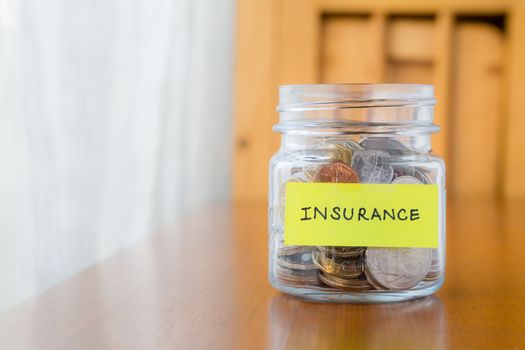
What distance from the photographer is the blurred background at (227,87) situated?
123 centimetres

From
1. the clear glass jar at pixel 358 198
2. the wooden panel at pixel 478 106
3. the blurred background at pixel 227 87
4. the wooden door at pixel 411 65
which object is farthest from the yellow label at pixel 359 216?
the wooden panel at pixel 478 106

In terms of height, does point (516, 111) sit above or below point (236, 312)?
above

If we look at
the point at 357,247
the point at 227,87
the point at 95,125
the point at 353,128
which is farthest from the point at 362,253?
the point at 227,87

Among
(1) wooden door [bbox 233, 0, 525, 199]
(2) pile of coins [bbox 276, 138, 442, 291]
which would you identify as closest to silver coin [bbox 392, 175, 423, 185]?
(2) pile of coins [bbox 276, 138, 442, 291]

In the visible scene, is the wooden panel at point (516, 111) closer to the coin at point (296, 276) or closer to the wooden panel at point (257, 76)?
the wooden panel at point (257, 76)

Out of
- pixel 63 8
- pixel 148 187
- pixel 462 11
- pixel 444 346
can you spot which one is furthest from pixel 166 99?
pixel 444 346

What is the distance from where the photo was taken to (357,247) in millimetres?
676

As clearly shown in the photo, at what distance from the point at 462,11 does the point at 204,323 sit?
57.9 inches

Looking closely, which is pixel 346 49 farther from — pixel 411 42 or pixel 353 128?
pixel 353 128

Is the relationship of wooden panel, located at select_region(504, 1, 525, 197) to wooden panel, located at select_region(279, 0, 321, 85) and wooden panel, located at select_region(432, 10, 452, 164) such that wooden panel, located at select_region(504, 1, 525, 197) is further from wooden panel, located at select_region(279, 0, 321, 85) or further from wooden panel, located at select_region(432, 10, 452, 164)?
wooden panel, located at select_region(279, 0, 321, 85)

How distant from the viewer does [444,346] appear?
1.86 ft

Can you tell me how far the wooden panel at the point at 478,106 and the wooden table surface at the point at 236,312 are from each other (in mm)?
986

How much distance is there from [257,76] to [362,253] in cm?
131

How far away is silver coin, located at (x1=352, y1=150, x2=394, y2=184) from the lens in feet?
2.21
